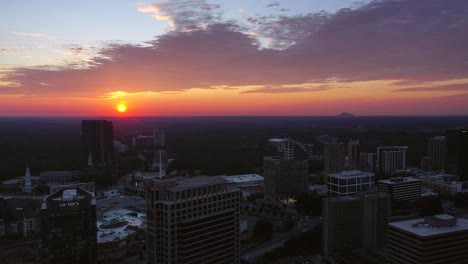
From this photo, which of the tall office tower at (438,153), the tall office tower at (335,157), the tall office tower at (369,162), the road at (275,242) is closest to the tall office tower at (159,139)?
the tall office tower at (369,162)

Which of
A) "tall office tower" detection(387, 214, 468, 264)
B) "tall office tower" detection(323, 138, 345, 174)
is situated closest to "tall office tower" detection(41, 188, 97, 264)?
"tall office tower" detection(387, 214, 468, 264)

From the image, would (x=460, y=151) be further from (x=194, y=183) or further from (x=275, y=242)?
(x=194, y=183)

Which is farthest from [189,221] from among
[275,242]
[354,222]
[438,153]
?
[438,153]

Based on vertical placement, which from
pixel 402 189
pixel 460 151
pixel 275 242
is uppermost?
pixel 460 151

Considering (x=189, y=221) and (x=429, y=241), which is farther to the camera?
(x=429, y=241)

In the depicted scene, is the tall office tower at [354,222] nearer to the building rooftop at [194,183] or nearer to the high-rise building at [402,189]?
the high-rise building at [402,189]

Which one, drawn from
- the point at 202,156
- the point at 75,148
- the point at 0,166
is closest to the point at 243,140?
the point at 202,156
